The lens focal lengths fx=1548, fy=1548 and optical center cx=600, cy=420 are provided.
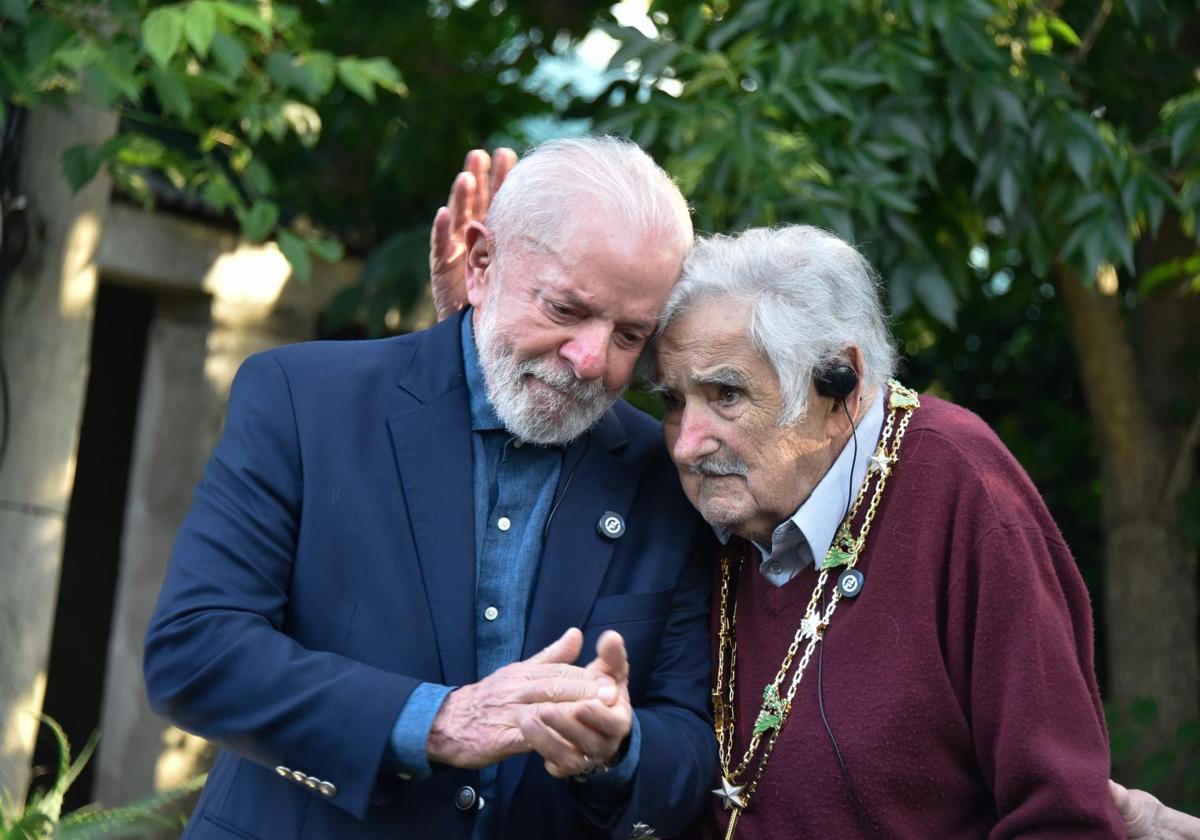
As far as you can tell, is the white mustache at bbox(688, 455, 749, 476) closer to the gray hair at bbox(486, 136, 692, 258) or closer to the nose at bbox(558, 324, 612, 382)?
the nose at bbox(558, 324, 612, 382)

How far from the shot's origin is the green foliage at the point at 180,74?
3598 mm

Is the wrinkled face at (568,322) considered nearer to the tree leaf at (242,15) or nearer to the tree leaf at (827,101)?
the tree leaf at (242,15)

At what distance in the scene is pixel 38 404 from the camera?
394 cm

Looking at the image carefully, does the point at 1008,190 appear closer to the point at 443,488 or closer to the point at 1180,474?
the point at 1180,474

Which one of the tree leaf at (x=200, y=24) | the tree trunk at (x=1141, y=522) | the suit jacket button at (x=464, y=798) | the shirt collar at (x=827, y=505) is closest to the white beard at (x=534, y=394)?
the shirt collar at (x=827, y=505)

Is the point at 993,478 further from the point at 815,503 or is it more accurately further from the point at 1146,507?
the point at 1146,507

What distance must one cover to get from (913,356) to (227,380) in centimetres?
310

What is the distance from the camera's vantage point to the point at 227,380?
5609 mm

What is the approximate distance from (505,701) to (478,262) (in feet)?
2.70

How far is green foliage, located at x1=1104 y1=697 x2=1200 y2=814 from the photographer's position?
5055 mm

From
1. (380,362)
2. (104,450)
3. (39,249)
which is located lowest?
(104,450)

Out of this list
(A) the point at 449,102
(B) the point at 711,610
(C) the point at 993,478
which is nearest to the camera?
(C) the point at 993,478

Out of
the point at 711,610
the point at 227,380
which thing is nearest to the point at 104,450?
the point at 227,380

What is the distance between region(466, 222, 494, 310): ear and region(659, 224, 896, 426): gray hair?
315 millimetres
